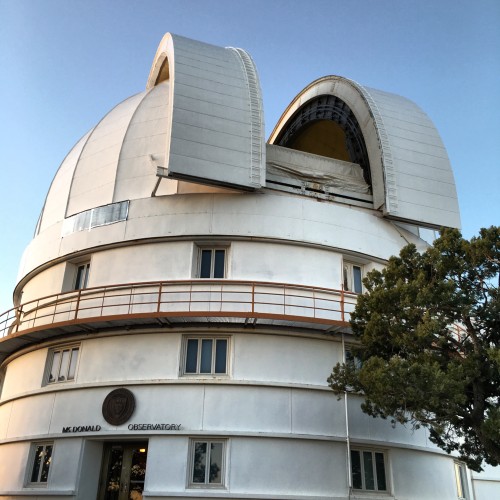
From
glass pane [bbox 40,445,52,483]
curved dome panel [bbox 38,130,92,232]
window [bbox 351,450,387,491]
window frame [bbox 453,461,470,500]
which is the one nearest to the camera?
window [bbox 351,450,387,491]

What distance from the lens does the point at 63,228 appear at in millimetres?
20219

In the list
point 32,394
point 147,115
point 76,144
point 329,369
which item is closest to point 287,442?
point 329,369

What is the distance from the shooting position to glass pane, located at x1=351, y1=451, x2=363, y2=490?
1586 cm

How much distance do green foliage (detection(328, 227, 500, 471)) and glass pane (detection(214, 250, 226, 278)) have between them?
593cm

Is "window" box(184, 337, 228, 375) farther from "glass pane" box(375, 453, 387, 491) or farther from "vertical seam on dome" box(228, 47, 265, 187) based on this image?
"vertical seam on dome" box(228, 47, 265, 187)

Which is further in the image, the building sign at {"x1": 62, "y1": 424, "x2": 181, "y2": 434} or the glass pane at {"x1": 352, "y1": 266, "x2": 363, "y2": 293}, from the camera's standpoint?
the glass pane at {"x1": 352, "y1": 266, "x2": 363, "y2": 293}

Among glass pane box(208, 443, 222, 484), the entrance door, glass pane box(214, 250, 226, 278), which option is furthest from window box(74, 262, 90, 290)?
glass pane box(208, 443, 222, 484)

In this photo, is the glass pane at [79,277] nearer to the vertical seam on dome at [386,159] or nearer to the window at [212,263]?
the window at [212,263]

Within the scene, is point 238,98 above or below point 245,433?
above

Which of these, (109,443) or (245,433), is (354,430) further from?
(109,443)

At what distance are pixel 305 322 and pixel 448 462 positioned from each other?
705 centimetres

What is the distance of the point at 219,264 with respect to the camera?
18359 millimetres

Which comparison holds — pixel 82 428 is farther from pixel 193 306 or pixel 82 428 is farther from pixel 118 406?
pixel 193 306

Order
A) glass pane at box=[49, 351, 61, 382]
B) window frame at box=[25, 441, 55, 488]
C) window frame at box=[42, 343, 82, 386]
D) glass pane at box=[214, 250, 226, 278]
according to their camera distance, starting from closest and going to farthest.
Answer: window frame at box=[25, 441, 55, 488]
window frame at box=[42, 343, 82, 386]
glass pane at box=[49, 351, 61, 382]
glass pane at box=[214, 250, 226, 278]
